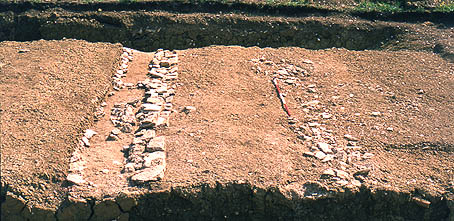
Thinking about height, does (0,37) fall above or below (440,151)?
below

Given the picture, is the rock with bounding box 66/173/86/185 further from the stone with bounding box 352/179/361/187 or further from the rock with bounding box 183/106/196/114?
the stone with bounding box 352/179/361/187

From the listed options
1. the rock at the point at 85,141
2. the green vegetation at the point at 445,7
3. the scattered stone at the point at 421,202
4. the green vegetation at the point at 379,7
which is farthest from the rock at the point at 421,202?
the green vegetation at the point at 445,7

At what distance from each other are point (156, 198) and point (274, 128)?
1551 mm

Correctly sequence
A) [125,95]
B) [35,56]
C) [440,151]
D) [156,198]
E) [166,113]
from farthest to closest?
[35,56], [125,95], [166,113], [440,151], [156,198]

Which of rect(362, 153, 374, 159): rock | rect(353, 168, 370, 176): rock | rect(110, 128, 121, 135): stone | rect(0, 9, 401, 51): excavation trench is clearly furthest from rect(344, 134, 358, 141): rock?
rect(0, 9, 401, 51): excavation trench

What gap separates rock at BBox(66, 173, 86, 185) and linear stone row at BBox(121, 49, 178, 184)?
426mm

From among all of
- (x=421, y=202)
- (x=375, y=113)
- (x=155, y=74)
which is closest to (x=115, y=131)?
(x=155, y=74)

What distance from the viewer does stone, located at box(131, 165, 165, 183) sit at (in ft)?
15.9

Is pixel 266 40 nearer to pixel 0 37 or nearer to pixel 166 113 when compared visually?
pixel 166 113

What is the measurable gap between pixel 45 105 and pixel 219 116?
6.31 ft

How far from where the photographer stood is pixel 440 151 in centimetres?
541

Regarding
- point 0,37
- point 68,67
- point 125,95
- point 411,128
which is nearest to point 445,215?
point 411,128

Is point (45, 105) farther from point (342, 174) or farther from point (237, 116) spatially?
point (342, 174)

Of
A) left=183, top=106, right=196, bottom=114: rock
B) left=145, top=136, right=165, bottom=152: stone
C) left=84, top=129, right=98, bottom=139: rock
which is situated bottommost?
left=84, top=129, right=98, bottom=139: rock
